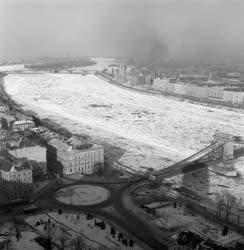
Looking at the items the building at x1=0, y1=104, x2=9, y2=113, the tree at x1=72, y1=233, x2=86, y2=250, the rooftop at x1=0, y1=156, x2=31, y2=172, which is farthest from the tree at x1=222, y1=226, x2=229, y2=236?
the building at x1=0, y1=104, x2=9, y2=113

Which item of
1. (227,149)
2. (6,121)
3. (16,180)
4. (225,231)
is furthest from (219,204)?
(6,121)

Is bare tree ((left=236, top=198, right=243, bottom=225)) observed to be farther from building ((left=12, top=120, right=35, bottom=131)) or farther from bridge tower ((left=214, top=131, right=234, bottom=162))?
building ((left=12, top=120, right=35, bottom=131))

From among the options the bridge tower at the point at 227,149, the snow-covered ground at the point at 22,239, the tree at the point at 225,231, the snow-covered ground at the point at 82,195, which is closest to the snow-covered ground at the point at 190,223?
the tree at the point at 225,231

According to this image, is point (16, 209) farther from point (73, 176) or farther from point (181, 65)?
point (181, 65)

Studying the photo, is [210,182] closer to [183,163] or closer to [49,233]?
[183,163]

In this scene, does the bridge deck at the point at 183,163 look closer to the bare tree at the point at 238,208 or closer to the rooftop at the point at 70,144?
the rooftop at the point at 70,144

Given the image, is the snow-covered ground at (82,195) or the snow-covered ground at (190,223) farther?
the snow-covered ground at (82,195)

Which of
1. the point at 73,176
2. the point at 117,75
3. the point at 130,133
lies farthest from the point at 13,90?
the point at 73,176
